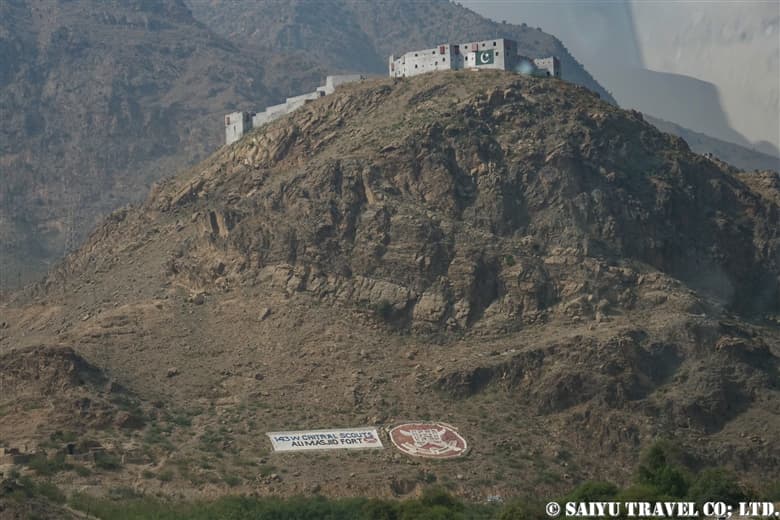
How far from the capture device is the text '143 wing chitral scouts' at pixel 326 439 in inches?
3327

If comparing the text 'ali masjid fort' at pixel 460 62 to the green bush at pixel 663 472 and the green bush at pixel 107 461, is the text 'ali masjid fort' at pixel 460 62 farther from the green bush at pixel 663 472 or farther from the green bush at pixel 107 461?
the green bush at pixel 107 461

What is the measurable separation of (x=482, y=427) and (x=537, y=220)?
17.7 m

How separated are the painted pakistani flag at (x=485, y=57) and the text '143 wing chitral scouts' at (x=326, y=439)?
3642 centimetres

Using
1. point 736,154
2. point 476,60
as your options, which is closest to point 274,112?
point 476,60

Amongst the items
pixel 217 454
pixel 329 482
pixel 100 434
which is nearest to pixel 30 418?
pixel 100 434

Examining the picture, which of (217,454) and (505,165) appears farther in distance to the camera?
(505,165)

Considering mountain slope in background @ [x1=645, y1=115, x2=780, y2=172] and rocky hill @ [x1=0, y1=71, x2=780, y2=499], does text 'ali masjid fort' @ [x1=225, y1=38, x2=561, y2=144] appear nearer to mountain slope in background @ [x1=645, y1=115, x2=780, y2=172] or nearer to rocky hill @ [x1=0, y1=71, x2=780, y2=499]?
rocky hill @ [x1=0, y1=71, x2=780, y2=499]

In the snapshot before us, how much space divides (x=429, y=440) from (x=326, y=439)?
17.8 ft

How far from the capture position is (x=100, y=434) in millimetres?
84938

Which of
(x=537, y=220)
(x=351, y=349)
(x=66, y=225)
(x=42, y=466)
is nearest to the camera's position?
(x=42, y=466)

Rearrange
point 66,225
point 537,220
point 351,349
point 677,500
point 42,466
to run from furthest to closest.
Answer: point 66,225, point 537,220, point 351,349, point 42,466, point 677,500

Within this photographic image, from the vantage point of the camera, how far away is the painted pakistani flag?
113325 millimetres

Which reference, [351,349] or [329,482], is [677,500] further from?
[351,349]

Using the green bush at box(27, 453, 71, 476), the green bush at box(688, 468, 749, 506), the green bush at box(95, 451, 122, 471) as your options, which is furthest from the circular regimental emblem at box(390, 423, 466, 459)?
the green bush at box(27, 453, 71, 476)
